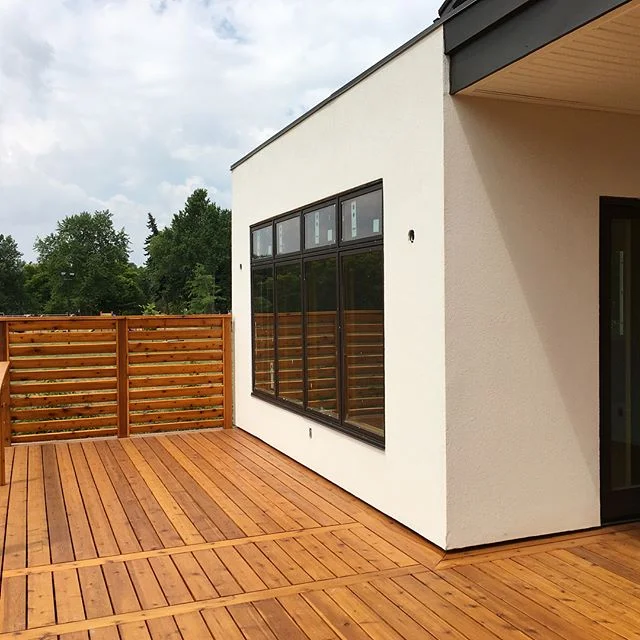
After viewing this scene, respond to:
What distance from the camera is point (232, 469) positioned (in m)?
5.93

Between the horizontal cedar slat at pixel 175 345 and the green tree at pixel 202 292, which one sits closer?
the horizontal cedar slat at pixel 175 345

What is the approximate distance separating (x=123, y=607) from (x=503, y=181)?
2.84 meters

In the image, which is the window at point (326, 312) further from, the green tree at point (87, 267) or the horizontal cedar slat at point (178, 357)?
the green tree at point (87, 267)

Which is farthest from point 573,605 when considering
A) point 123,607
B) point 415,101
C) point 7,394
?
point 7,394

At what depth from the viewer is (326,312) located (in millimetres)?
5469

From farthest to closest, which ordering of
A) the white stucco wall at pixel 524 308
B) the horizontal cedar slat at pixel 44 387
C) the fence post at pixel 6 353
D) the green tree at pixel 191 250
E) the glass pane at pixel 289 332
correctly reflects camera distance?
the green tree at pixel 191 250, the horizontal cedar slat at pixel 44 387, the fence post at pixel 6 353, the glass pane at pixel 289 332, the white stucco wall at pixel 524 308

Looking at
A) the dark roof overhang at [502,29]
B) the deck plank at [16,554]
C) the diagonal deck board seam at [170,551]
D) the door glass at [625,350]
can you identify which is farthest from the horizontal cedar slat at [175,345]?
the dark roof overhang at [502,29]

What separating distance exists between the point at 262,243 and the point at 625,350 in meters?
3.76

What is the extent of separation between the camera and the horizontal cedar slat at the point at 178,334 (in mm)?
7548

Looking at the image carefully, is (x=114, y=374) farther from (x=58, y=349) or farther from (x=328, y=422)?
(x=328, y=422)

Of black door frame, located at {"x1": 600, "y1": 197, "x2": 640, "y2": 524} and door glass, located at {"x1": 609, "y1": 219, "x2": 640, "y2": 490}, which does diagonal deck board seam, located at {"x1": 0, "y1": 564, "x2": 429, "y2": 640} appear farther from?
door glass, located at {"x1": 609, "y1": 219, "x2": 640, "y2": 490}

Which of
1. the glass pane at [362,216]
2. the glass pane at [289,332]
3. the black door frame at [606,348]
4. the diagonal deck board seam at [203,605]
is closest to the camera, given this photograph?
the diagonal deck board seam at [203,605]

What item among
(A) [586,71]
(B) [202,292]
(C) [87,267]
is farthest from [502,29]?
(C) [87,267]

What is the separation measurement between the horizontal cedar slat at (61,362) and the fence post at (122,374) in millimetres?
91
